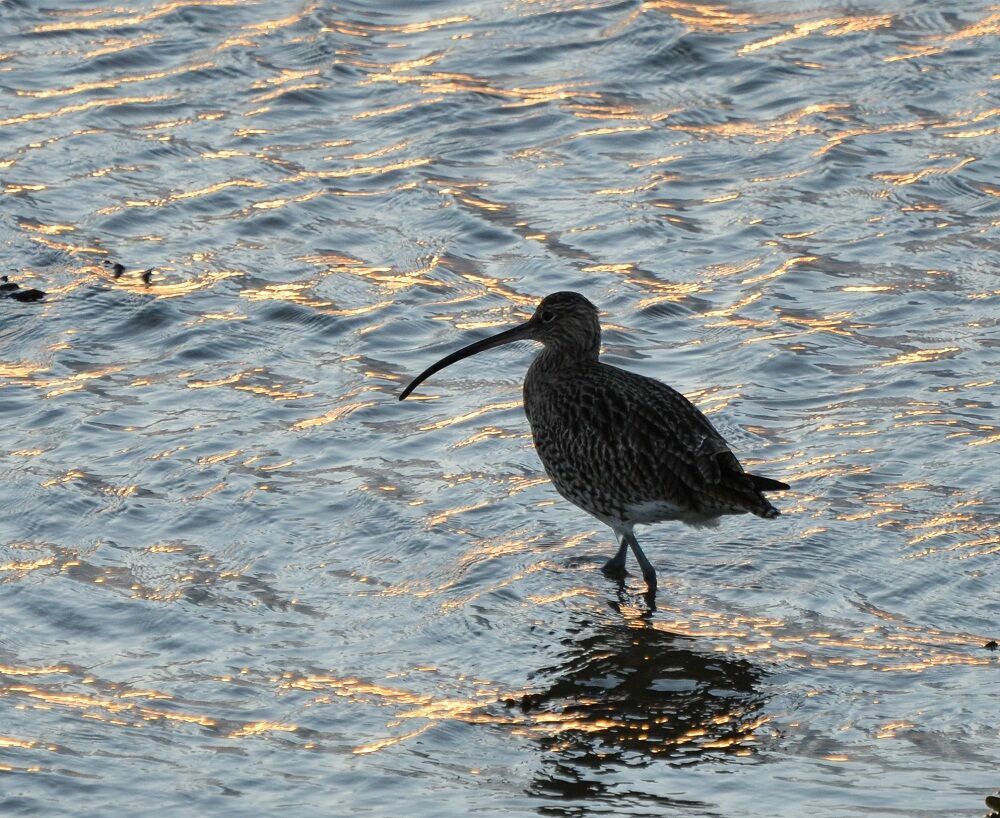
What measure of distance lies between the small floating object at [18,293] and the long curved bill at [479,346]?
284 cm

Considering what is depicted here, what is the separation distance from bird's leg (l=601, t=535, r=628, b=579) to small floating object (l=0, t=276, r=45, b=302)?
4.70 meters

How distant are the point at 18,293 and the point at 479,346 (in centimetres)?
352

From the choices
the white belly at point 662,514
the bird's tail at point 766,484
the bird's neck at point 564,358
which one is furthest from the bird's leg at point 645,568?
the bird's neck at point 564,358

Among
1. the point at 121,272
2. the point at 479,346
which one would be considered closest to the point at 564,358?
the point at 479,346

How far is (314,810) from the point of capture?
706 centimetres

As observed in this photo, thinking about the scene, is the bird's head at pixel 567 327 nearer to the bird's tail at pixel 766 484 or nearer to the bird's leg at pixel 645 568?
the bird's leg at pixel 645 568

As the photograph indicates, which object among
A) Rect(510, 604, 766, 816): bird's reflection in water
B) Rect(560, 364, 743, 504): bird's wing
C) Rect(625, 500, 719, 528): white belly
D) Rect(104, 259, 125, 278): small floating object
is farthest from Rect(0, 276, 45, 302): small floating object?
Rect(510, 604, 766, 816): bird's reflection in water

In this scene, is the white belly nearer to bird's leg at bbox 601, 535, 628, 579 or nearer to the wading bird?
the wading bird

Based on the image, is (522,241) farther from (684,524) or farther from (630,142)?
(684,524)

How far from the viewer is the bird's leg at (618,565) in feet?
31.3

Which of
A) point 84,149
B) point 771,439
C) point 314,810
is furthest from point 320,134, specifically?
point 314,810

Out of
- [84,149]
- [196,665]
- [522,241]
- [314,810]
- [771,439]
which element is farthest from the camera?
[84,149]

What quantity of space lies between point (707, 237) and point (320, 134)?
350cm

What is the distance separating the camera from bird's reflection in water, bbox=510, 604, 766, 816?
7418 millimetres
